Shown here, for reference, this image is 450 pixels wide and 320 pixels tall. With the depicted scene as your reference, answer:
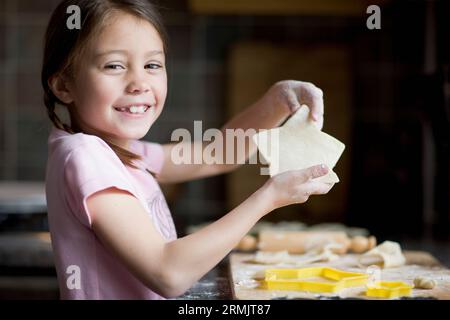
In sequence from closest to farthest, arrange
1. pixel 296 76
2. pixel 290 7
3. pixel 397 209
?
pixel 397 209 → pixel 290 7 → pixel 296 76

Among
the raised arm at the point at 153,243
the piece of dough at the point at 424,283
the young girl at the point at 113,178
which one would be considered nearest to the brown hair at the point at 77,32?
the young girl at the point at 113,178

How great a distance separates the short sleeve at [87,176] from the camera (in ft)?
2.20

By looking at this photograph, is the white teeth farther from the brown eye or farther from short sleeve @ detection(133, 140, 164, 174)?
short sleeve @ detection(133, 140, 164, 174)

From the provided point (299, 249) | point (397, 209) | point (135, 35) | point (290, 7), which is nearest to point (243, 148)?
point (299, 249)

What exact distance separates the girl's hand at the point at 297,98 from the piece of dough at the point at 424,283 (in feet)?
0.76

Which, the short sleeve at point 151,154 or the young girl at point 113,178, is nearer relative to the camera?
the young girl at point 113,178

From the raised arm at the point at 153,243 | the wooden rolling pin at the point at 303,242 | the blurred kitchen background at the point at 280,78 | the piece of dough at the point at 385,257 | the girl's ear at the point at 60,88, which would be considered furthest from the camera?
the blurred kitchen background at the point at 280,78

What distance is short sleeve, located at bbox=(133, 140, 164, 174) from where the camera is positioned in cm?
102

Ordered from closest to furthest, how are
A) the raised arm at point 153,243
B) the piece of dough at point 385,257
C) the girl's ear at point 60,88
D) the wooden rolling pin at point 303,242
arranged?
the raised arm at point 153,243 < the girl's ear at point 60,88 < the piece of dough at point 385,257 < the wooden rolling pin at point 303,242

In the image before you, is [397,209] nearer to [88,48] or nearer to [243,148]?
[243,148]

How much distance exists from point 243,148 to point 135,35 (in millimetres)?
354

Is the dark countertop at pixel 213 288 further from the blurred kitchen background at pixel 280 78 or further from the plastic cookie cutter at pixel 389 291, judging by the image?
the blurred kitchen background at pixel 280 78

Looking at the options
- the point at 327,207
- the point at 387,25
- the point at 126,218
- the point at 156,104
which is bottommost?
the point at 327,207

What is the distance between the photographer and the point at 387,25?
221 cm
